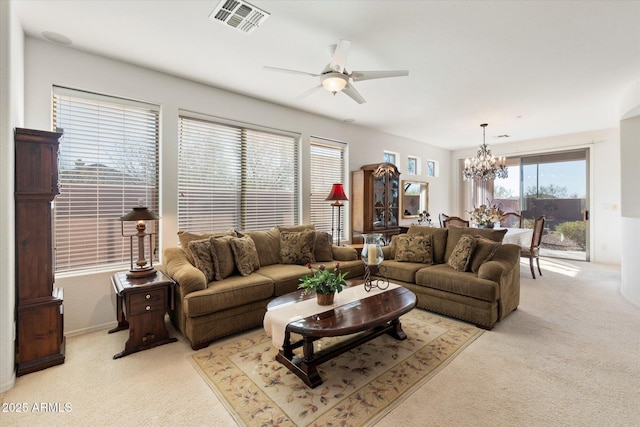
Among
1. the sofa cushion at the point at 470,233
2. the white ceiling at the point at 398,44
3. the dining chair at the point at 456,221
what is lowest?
the sofa cushion at the point at 470,233

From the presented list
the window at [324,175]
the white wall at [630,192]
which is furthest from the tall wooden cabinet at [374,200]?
the white wall at [630,192]

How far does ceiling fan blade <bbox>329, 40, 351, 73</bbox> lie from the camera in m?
2.34

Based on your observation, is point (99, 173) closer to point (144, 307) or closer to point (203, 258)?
point (203, 258)

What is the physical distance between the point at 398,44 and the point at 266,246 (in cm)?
275

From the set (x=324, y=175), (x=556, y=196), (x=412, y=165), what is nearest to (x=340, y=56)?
(x=324, y=175)

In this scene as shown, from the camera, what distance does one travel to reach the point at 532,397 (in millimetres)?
1967

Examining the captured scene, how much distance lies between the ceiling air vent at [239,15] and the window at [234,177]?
161cm

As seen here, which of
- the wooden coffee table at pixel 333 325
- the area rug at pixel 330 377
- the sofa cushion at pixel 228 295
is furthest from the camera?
the sofa cushion at pixel 228 295

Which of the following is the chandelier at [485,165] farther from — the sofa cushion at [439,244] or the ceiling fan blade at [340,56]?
the ceiling fan blade at [340,56]

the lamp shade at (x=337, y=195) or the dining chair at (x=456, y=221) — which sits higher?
the lamp shade at (x=337, y=195)

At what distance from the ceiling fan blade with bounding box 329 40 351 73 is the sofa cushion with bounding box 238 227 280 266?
2.26 m

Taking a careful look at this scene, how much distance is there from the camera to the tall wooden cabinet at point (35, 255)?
2256 mm

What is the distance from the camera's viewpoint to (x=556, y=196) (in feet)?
21.9

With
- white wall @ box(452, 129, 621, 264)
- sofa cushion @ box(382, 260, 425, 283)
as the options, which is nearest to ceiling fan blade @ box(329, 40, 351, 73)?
sofa cushion @ box(382, 260, 425, 283)
